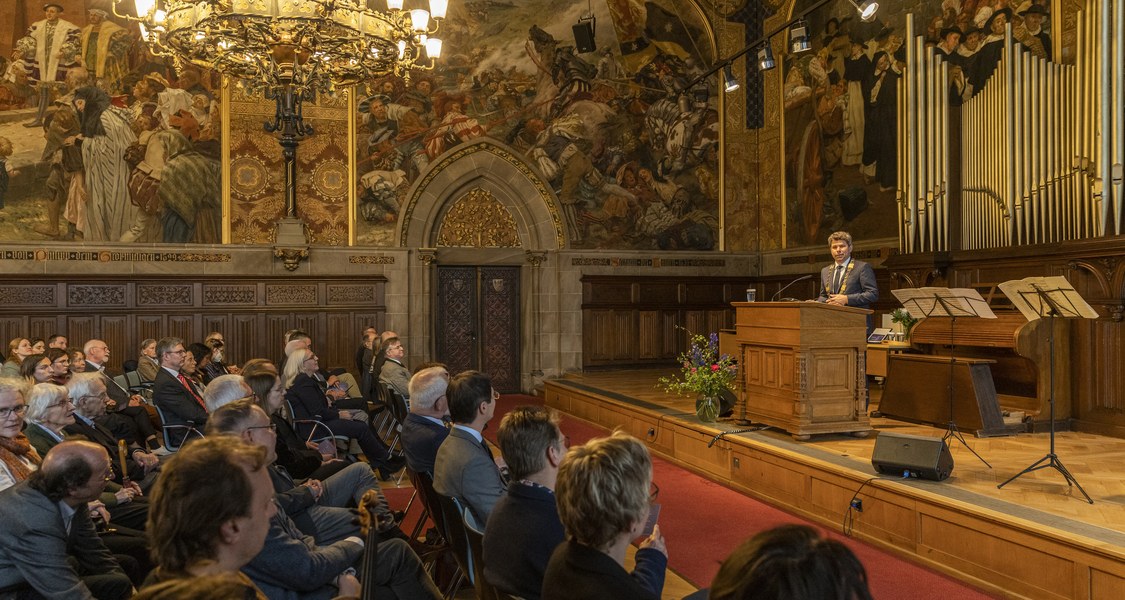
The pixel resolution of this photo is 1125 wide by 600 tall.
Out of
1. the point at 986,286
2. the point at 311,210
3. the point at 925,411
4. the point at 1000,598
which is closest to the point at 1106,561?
the point at 1000,598

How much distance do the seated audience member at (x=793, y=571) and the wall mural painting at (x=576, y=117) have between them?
36.4 ft

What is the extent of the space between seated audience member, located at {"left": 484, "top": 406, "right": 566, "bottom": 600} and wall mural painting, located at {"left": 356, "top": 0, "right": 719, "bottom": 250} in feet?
31.6

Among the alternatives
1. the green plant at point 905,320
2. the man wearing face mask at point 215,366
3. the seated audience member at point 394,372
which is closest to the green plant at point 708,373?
the green plant at point 905,320

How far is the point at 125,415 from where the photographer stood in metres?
5.46

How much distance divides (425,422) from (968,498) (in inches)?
123

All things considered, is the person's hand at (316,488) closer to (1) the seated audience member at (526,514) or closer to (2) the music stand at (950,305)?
(1) the seated audience member at (526,514)

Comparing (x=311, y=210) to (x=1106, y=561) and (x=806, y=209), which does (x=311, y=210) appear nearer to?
(x=806, y=209)

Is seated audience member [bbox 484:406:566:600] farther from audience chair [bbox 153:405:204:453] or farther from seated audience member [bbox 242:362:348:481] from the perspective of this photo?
audience chair [bbox 153:405:204:453]

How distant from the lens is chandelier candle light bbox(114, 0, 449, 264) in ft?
19.0

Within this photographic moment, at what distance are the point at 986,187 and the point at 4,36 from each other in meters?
12.1

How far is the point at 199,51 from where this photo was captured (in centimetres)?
635

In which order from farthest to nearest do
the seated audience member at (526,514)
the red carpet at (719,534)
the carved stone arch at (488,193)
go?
the carved stone arch at (488,193), the red carpet at (719,534), the seated audience member at (526,514)

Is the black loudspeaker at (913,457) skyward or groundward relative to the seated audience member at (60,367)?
groundward

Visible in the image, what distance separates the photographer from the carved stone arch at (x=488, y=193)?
478 inches
